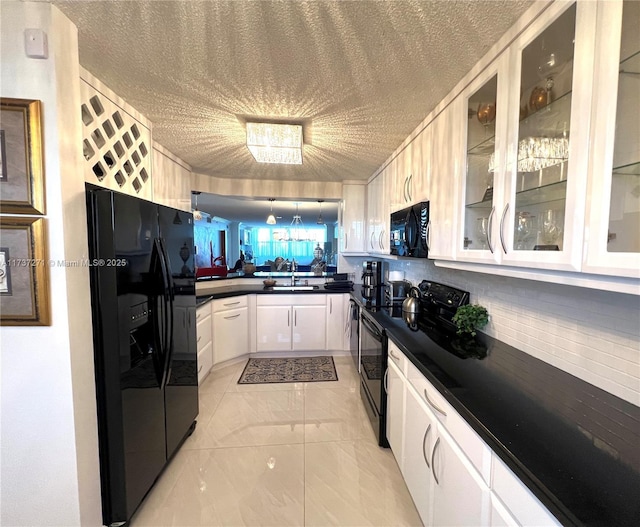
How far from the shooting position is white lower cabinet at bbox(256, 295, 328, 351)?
11.3 ft

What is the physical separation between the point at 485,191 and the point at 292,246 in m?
9.41

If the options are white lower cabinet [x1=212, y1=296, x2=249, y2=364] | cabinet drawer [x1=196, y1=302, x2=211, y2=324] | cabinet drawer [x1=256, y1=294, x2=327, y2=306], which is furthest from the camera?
cabinet drawer [x1=256, y1=294, x2=327, y2=306]

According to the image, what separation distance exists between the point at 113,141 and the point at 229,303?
199 centimetres

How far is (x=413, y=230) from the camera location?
6.45 ft

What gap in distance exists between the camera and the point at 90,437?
129 cm

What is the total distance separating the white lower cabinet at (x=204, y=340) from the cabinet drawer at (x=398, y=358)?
1854 mm

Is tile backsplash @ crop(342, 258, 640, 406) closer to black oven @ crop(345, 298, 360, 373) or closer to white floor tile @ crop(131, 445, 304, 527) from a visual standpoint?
black oven @ crop(345, 298, 360, 373)

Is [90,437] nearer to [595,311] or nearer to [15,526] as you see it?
[15,526]

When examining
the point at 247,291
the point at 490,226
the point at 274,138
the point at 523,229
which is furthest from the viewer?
the point at 247,291

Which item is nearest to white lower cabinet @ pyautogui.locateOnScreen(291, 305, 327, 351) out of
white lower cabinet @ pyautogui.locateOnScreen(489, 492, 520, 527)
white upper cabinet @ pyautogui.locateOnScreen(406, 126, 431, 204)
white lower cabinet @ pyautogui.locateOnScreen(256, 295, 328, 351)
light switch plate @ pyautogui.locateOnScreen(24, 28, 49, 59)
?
white lower cabinet @ pyautogui.locateOnScreen(256, 295, 328, 351)

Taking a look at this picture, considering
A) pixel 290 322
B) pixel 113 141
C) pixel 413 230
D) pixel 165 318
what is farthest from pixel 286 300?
pixel 113 141

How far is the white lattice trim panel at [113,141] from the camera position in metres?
1.42

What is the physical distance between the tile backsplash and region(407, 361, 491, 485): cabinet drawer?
599 millimetres

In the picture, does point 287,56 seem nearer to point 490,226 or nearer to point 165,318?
point 490,226
